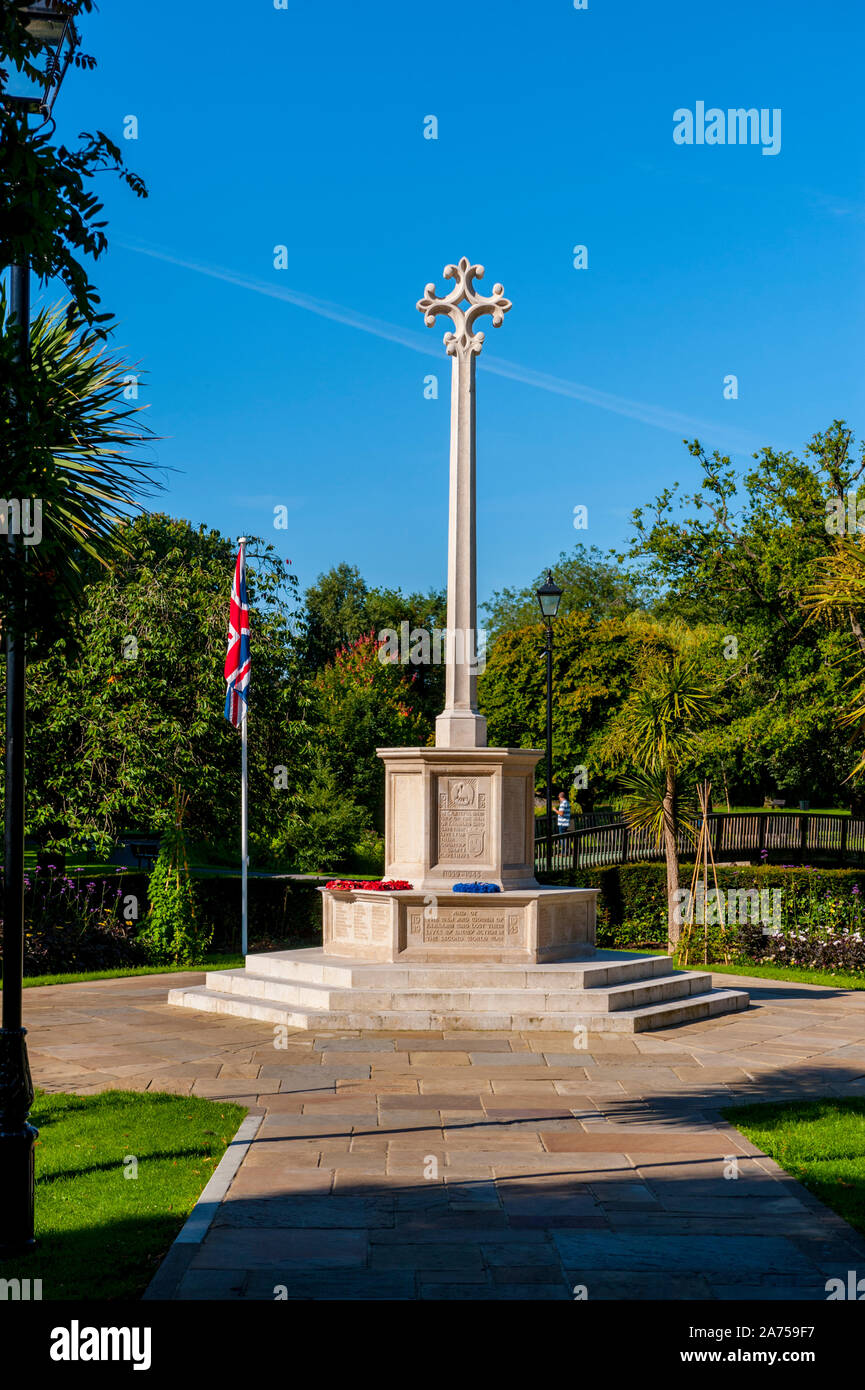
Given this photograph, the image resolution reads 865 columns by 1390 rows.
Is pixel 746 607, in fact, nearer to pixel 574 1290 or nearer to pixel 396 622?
pixel 574 1290

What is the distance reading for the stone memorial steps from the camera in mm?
11430

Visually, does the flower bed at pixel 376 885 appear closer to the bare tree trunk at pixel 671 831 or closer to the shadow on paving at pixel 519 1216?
the shadow on paving at pixel 519 1216

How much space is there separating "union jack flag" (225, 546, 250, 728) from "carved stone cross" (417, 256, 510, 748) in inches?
145

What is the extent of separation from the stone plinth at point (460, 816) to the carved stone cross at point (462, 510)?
1.48 feet

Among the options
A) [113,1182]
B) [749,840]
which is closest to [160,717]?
[113,1182]

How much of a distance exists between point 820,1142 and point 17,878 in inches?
210

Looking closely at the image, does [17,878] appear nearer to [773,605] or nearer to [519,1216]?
[519,1216]

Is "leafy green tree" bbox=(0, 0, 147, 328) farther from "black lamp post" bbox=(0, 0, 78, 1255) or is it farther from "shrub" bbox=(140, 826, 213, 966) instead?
"shrub" bbox=(140, 826, 213, 966)

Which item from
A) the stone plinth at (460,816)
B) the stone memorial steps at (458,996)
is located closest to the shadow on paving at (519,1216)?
the stone memorial steps at (458,996)

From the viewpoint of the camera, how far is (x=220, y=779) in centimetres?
1998

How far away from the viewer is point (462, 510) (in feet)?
44.9

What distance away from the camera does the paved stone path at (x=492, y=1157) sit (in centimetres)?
528
